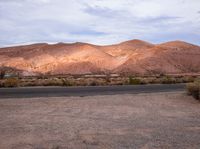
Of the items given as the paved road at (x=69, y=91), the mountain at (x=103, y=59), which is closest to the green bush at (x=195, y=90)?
the paved road at (x=69, y=91)

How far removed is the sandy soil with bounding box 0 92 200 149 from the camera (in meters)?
11.4

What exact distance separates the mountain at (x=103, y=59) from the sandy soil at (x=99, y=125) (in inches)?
3684

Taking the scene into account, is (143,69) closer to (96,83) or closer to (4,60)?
(4,60)

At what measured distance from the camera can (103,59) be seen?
134125 millimetres

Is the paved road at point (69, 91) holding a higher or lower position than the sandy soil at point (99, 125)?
higher

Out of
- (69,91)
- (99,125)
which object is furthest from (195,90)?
(99,125)

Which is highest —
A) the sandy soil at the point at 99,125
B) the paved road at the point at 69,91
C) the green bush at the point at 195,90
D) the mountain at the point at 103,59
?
the mountain at the point at 103,59

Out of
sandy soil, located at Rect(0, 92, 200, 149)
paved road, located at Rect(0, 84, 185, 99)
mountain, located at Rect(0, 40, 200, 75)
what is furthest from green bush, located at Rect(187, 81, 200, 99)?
mountain, located at Rect(0, 40, 200, 75)

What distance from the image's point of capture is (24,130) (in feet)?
45.2

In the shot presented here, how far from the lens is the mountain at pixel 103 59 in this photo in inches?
4779

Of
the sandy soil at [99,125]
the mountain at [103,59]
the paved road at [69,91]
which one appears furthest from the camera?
the mountain at [103,59]

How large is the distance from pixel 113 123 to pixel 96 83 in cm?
3337

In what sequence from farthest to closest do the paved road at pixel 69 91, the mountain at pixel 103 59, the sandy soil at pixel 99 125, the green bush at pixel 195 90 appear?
1. the mountain at pixel 103 59
2. the paved road at pixel 69 91
3. the green bush at pixel 195 90
4. the sandy soil at pixel 99 125

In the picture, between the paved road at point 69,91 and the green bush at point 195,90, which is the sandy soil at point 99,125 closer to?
the green bush at point 195,90
